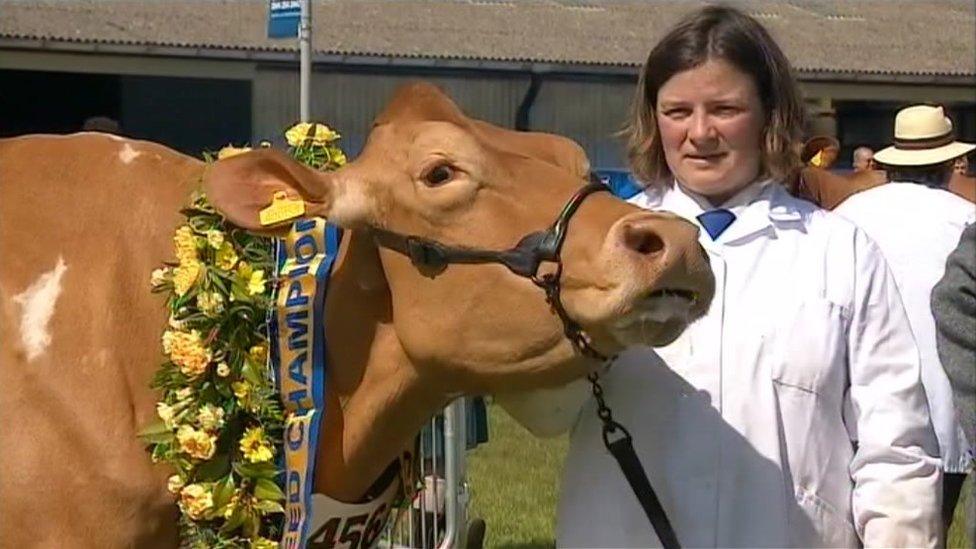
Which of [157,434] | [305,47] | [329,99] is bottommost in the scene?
[329,99]

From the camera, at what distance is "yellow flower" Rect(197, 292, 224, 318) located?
146 inches

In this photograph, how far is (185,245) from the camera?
3754 millimetres

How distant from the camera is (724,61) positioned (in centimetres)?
329

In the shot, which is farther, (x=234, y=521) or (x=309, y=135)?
(x=309, y=135)

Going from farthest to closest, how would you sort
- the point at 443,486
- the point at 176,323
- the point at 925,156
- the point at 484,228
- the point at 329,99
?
1. the point at 329,99
2. the point at 925,156
3. the point at 443,486
4. the point at 176,323
5. the point at 484,228

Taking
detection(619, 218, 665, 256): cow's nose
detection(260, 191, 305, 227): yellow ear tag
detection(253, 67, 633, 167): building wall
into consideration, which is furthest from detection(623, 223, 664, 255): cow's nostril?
detection(253, 67, 633, 167): building wall

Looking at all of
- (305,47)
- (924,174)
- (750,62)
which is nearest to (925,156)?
(924,174)

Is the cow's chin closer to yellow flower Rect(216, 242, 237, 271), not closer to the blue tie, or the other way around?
the blue tie

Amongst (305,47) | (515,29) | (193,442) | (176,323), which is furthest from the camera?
(515,29)

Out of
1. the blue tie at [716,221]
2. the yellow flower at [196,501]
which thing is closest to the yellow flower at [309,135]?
the yellow flower at [196,501]

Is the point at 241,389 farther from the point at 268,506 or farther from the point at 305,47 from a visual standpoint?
the point at 305,47

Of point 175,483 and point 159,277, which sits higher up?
point 159,277

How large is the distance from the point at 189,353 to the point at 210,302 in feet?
0.44

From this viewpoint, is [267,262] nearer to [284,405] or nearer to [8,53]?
[284,405]
